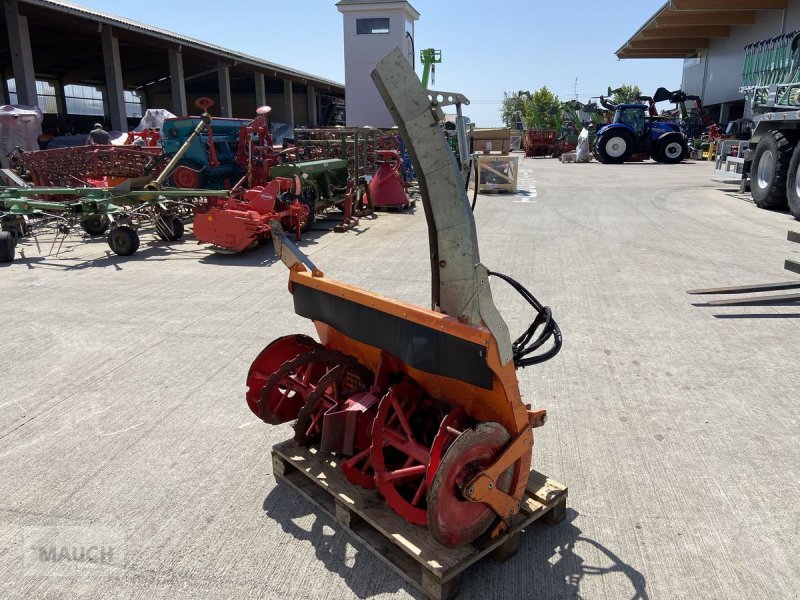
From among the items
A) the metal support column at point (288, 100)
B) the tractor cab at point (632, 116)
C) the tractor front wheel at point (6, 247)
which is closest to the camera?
the tractor front wheel at point (6, 247)

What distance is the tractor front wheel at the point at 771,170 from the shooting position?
11.5 m

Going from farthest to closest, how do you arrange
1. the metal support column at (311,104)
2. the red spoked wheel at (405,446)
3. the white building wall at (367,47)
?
the metal support column at (311,104) < the white building wall at (367,47) < the red spoked wheel at (405,446)

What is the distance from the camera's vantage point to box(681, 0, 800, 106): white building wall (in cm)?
2609

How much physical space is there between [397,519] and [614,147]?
1018 inches

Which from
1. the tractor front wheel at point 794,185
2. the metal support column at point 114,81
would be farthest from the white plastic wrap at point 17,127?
the tractor front wheel at point 794,185

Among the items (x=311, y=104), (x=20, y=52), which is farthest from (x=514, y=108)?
(x=20, y=52)

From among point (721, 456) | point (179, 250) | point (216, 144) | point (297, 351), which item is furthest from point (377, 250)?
point (721, 456)

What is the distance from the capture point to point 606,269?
25.5 feet

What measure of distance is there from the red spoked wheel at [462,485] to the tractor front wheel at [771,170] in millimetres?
11736

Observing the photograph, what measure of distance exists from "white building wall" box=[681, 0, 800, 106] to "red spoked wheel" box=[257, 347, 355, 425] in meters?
29.3

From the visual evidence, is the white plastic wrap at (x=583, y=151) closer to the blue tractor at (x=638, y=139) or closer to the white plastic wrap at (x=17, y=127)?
the blue tractor at (x=638, y=139)

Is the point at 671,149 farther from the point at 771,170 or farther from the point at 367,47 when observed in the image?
the point at 367,47

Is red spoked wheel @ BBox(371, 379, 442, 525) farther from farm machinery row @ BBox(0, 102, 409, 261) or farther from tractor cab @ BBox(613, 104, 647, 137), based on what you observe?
tractor cab @ BBox(613, 104, 647, 137)

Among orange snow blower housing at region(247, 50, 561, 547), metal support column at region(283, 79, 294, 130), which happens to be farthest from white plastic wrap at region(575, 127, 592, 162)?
orange snow blower housing at region(247, 50, 561, 547)
